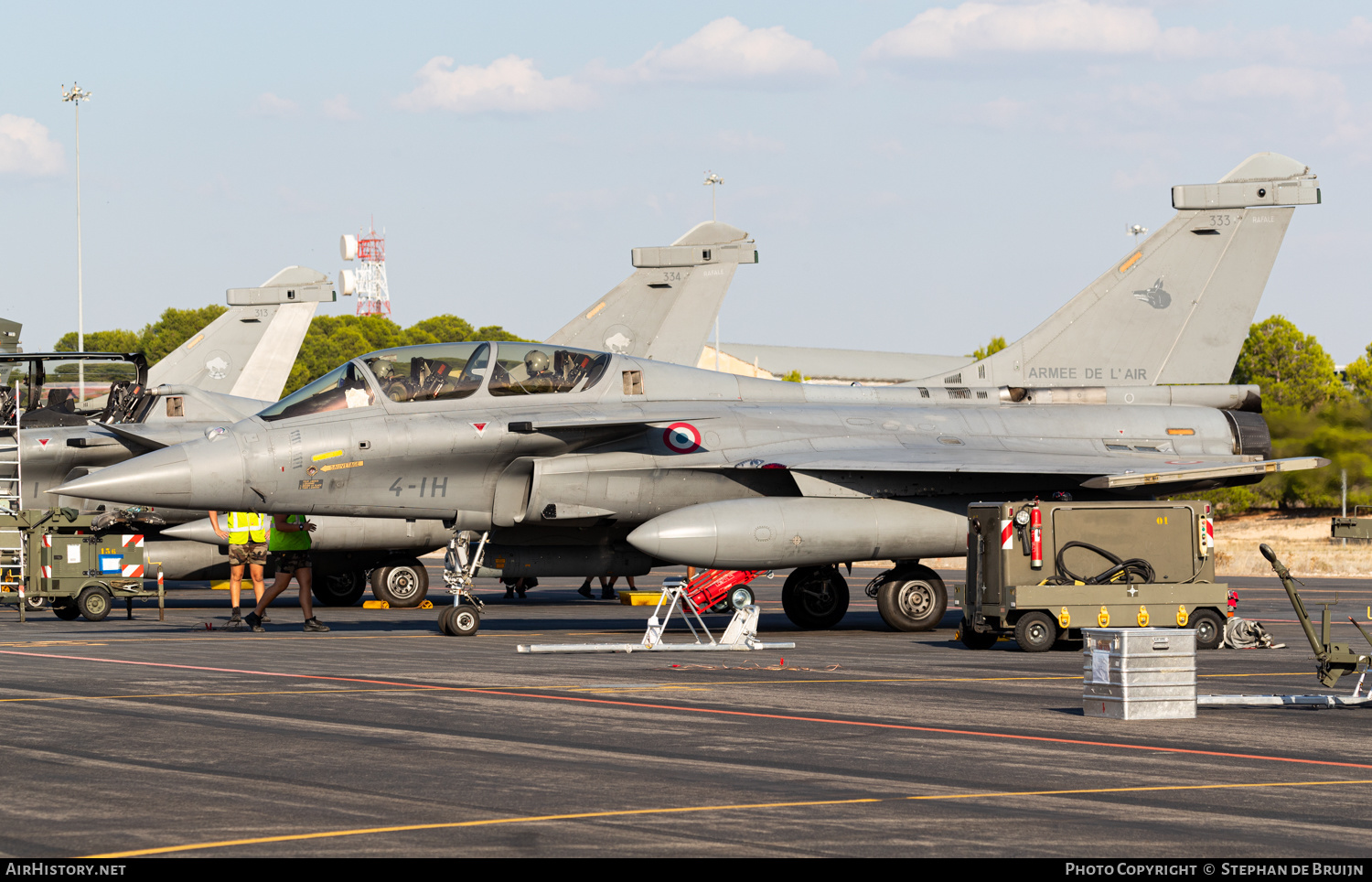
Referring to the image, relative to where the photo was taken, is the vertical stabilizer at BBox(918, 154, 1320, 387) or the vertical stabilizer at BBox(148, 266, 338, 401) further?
the vertical stabilizer at BBox(148, 266, 338, 401)

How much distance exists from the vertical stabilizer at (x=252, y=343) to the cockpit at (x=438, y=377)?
17660 mm

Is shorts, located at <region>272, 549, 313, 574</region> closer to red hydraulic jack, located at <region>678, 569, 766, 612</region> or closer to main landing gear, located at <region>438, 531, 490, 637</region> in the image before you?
main landing gear, located at <region>438, 531, 490, 637</region>

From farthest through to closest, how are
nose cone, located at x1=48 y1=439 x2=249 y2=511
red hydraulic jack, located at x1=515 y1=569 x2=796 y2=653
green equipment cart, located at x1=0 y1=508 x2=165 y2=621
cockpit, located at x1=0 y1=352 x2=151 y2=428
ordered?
cockpit, located at x1=0 y1=352 x2=151 y2=428 < green equipment cart, located at x1=0 y1=508 x2=165 y2=621 < nose cone, located at x1=48 y1=439 x2=249 y2=511 < red hydraulic jack, located at x1=515 y1=569 x2=796 y2=653

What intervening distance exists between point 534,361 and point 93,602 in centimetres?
801

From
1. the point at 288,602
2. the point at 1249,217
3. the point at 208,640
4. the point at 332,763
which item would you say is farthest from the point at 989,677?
the point at 288,602

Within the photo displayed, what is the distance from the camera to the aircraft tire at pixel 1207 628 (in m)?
14.7

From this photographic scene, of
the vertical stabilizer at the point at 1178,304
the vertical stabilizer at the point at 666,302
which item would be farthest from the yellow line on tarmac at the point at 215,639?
the vertical stabilizer at the point at 666,302

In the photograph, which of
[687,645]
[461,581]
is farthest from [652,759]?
[461,581]

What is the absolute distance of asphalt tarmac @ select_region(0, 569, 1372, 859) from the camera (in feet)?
18.8

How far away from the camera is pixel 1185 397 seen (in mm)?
19359

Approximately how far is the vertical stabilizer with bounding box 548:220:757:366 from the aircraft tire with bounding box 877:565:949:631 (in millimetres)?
10901

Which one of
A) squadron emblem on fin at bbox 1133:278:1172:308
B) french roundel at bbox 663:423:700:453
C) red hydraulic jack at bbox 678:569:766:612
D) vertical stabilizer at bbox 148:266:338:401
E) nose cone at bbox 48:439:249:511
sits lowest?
red hydraulic jack at bbox 678:569:766:612

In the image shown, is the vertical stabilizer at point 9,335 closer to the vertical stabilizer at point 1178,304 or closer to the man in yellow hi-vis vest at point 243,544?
the man in yellow hi-vis vest at point 243,544

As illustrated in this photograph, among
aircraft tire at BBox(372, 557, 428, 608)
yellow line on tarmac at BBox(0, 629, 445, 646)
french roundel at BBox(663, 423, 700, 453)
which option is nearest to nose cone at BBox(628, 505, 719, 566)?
french roundel at BBox(663, 423, 700, 453)
